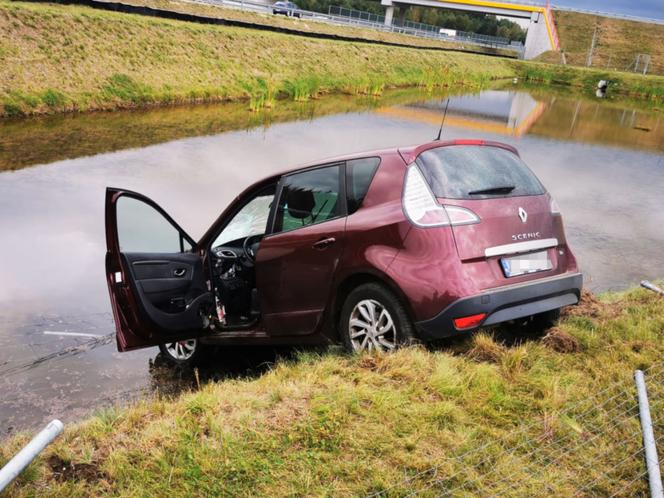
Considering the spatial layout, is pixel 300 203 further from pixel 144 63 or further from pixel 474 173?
pixel 144 63

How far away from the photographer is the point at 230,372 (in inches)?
232

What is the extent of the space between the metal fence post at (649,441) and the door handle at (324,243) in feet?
7.36

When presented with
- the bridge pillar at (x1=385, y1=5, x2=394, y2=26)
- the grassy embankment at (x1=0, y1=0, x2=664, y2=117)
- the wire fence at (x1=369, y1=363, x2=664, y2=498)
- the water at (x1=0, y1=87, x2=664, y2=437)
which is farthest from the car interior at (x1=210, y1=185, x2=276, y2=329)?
the bridge pillar at (x1=385, y1=5, x2=394, y2=26)

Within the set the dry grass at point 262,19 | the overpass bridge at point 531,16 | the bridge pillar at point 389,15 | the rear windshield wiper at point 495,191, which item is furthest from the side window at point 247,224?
the bridge pillar at point 389,15

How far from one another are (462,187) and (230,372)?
105 inches

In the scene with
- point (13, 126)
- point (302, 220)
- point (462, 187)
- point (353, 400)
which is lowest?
point (13, 126)

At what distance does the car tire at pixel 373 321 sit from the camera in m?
4.50

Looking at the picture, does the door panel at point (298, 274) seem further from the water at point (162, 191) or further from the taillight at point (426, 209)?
the water at point (162, 191)

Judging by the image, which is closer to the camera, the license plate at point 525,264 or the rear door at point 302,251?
the license plate at point 525,264

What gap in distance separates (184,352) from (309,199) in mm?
1948

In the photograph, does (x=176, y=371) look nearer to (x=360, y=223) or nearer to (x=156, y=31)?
(x=360, y=223)

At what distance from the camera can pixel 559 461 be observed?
349 centimetres

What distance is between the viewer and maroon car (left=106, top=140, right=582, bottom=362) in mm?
4418

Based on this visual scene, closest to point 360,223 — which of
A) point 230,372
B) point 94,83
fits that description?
point 230,372
